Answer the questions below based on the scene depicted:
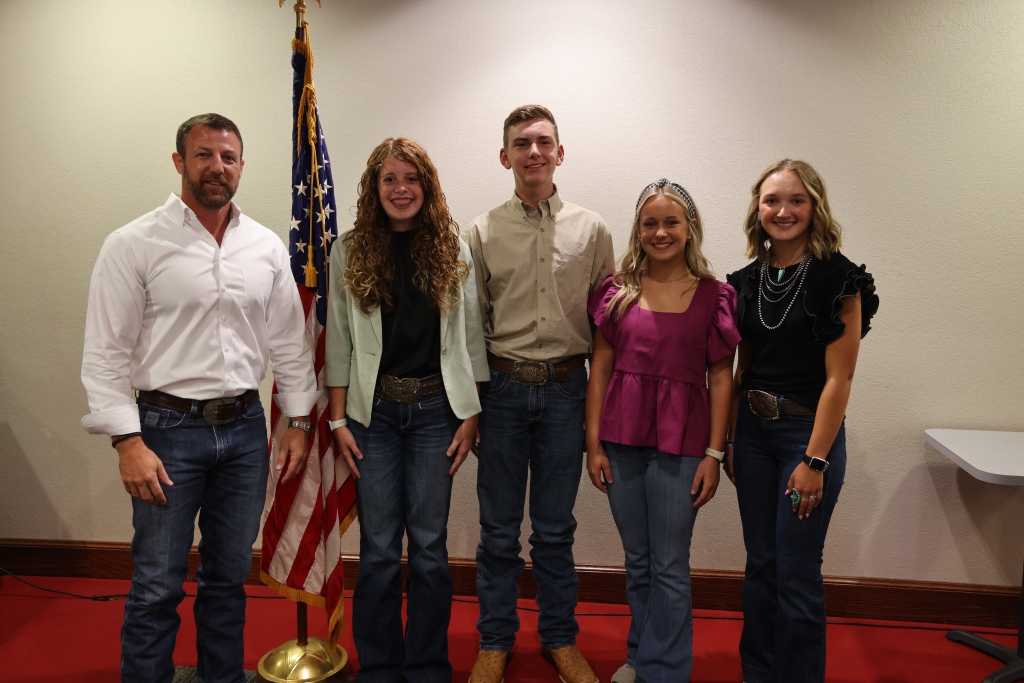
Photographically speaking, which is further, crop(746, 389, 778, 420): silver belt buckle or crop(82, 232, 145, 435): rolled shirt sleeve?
crop(746, 389, 778, 420): silver belt buckle

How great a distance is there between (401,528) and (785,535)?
46.9 inches

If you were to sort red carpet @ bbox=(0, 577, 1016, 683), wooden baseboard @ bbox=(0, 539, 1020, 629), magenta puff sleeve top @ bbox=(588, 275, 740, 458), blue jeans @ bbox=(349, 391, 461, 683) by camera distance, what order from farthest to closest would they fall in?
wooden baseboard @ bbox=(0, 539, 1020, 629) < red carpet @ bbox=(0, 577, 1016, 683) < blue jeans @ bbox=(349, 391, 461, 683) < magenta puff sleeve top @ bbox=(588, 275, 740, 458)

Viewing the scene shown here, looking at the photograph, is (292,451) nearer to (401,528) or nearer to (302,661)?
(401,528)

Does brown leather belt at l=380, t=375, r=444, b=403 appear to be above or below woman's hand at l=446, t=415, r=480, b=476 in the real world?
above

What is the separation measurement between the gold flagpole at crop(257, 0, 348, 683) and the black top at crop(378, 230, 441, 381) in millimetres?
893

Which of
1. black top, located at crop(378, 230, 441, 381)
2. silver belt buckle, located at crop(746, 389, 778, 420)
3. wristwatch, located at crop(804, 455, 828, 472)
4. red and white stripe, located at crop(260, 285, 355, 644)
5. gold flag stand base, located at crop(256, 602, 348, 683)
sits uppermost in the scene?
black top, located at crop(378, 230, 441, 381)

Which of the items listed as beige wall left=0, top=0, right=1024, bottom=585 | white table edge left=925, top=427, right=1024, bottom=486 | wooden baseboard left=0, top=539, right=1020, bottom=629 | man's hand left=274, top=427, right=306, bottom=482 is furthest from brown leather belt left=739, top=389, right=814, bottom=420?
man's hand left=274, top=427, right=306, bottom=482

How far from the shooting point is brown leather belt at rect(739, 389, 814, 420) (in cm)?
212

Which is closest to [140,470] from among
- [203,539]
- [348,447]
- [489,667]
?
[203,539]

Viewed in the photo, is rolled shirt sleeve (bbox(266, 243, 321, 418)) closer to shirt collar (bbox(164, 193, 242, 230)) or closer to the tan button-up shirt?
shirt collar (bbox(164, 193, 242, 230))

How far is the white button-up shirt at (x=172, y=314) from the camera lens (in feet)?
6.50

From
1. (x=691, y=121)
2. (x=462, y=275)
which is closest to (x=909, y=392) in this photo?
(x=691, y=121)

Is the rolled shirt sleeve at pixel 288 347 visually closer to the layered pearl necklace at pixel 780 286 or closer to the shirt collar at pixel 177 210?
the shirt collar at pixel 177 210

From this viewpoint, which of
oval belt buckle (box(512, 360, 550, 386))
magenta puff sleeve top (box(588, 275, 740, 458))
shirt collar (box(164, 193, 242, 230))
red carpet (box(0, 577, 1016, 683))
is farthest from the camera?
red carpet (box(0, 577, 1016, 683))
